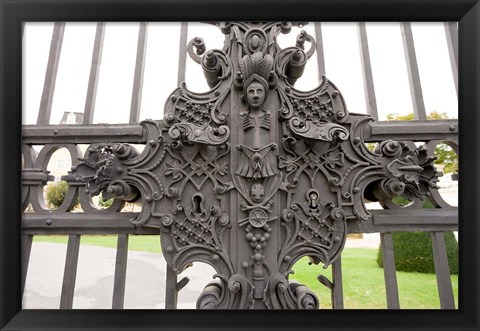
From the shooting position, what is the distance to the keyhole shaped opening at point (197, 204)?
151 centimetres

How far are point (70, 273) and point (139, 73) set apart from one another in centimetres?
126

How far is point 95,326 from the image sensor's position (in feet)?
4.02

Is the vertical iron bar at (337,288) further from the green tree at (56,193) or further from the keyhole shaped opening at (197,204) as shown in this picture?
the green tree at (56,193)

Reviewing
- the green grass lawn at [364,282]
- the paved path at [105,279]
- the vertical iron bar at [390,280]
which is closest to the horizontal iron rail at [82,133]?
the vertical iron bar at [390,280]

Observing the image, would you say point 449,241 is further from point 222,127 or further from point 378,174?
point 222,127

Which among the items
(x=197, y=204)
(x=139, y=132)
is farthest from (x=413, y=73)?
(x=139, y=132)

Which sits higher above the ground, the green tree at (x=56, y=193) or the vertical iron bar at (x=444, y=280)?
the green tree at (x=56, y=193)

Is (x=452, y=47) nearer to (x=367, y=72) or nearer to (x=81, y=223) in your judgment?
(x=367, y=72)

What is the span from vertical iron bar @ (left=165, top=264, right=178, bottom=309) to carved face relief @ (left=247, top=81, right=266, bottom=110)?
101 cm

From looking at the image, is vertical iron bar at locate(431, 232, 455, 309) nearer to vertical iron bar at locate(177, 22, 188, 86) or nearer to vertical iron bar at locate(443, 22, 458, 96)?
vertical iron bar at locate(443, 22, 458, 96)

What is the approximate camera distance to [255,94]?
1444 mm
